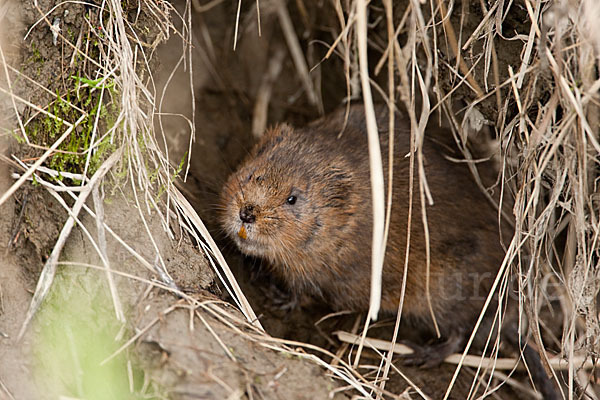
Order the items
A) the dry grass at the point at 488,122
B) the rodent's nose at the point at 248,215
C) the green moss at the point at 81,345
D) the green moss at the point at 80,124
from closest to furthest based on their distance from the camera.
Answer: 1. the green moss at the point at 81,345
2. the dry grass at the point at 488,122
3. the green moss at the point at 80,124
4. the rodent's nose at the point at 248,215

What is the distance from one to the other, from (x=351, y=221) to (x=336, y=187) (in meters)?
0.21

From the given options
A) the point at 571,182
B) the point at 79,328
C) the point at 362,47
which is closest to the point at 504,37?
the point at 571,182

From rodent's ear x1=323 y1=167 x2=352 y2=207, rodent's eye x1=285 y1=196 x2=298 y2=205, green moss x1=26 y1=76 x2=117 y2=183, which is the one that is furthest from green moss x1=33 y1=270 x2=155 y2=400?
rodent's ear x1=323 y1=167 x2=352 y2=207

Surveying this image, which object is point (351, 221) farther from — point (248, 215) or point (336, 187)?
point (248, 215)

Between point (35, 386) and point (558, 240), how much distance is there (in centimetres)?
315

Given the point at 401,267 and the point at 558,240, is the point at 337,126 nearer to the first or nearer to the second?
the point at 401,267

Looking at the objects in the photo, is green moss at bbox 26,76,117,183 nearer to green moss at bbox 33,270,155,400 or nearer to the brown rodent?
green moss at bbox 33,270,155,400

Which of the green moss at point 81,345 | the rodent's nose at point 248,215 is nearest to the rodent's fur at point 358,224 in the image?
the rodent's nose at point 248,215

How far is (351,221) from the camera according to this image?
11.0ft

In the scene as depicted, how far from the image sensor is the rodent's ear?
10.8ft

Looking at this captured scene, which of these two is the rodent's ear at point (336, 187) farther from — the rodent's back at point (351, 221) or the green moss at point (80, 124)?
the green moss at point (80, 124)

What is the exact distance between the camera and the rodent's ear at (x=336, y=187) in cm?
330

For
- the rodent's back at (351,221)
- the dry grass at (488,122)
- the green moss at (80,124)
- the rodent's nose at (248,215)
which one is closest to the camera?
the dry grass at (488,122)

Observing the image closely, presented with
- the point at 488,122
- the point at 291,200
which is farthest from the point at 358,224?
the point at 488,122
